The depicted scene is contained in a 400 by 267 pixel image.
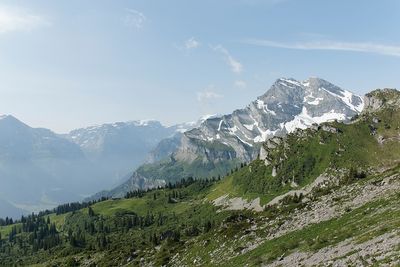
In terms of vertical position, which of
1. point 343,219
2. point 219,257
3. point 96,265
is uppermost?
point 343,219

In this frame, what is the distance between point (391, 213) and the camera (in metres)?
52.9

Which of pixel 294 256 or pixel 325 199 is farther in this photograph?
pixel 325 199

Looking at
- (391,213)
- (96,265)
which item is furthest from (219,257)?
(96,265)

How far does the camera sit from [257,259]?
188 ft

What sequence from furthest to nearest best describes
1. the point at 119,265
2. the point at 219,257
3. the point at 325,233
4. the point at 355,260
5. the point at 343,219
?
the point at 119,265
the point at 219,257
the point at 343,219
the point at 325,233
the point at 355,260

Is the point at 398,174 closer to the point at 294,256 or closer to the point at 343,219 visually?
the point at 343,219

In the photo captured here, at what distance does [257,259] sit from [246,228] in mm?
25134

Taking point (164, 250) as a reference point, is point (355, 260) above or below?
above

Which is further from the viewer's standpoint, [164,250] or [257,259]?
[164,250]

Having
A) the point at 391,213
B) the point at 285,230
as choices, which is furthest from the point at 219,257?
the point at 391,213

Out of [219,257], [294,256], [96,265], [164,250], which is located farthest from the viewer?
[96,265]

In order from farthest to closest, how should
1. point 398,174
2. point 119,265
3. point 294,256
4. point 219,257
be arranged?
point 119,265, point 398,174, point 219,257, point 294,256

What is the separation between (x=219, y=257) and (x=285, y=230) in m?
11.9

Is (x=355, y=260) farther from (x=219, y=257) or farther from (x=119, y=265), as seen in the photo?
(x=119, y=265)
